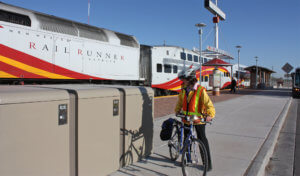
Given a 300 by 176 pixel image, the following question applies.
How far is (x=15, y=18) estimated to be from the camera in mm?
9117

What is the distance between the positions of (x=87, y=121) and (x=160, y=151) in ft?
7.97

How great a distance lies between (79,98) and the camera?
11.1 feet

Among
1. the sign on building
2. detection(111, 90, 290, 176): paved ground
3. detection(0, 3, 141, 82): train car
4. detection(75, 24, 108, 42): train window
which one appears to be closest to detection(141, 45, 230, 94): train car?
detection(0, 3, 141, 82): train car

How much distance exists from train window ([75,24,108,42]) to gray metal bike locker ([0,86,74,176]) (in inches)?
355

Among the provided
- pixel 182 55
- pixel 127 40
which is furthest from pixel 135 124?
pixel 182 55

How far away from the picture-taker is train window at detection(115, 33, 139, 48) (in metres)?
13.9

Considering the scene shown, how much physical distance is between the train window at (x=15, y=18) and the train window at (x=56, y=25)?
0.56 meters

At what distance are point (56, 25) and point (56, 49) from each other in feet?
3.45

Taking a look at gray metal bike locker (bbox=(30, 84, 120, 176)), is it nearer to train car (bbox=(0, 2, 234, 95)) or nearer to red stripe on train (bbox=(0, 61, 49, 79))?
red stripe on train (bbox=(0, 61, 49, 79))

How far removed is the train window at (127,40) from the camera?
13.9 m

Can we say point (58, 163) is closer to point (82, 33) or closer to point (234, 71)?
point (82, 33)

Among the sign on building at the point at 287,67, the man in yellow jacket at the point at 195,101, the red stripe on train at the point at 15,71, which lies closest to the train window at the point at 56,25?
the red stripe on train at the point at 15,71

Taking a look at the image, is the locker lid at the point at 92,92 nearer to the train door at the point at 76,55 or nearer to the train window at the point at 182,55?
the train door at the point at 76,55

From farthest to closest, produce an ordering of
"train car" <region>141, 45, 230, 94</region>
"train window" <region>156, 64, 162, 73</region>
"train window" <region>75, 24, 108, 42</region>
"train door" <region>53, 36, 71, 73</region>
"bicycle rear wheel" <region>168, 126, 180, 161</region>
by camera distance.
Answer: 1. "train window" <region>156, 64, 162, 73</region>
2. "train car" <region>141, 45, 230, 94</region>
3. "train window" <region>75, 24, 108, 42</region>
4. "train door" <region>53, 36, 71, 73</region>
5. "bicycle rear wheel" <region>168, 126, 180, 161</region>
